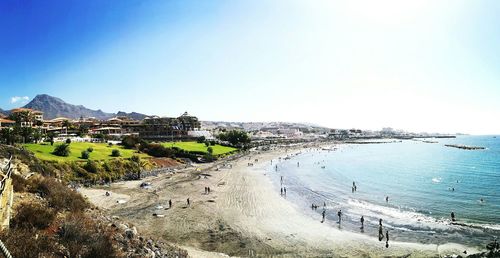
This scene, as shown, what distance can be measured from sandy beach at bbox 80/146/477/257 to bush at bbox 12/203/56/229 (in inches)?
448

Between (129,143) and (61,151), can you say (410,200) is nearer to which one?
(61,151)

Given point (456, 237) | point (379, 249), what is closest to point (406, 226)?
point (456, 237)

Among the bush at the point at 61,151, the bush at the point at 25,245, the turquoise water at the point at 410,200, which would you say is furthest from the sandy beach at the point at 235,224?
the bush at the point at 25,245

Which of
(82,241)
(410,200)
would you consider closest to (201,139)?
(410,200)

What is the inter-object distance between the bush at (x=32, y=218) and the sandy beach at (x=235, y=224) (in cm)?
1139

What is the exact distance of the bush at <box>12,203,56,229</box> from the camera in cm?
1199

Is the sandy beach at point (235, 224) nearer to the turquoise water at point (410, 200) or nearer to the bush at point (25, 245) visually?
the turquoise water at point (410, 200)

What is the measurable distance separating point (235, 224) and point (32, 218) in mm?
19326

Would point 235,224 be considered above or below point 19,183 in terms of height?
below

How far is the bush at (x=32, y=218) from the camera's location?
1199 cm

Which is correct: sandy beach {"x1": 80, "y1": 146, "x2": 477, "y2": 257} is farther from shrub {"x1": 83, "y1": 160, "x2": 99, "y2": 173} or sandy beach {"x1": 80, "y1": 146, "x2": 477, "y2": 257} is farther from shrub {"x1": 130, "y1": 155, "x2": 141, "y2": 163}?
shrub {"x1": 130, "y1": 155, "x2": 141, "y2": 163}

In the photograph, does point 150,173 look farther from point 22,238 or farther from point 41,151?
point 22,238

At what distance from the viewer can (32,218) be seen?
12477 millimetres

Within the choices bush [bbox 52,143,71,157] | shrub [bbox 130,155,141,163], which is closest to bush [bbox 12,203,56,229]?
bush [bbox 52,143,71,157]
